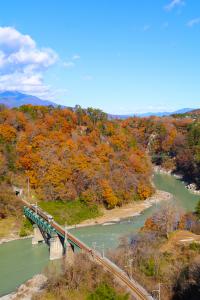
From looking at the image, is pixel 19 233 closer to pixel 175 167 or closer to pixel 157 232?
pixel 157 232

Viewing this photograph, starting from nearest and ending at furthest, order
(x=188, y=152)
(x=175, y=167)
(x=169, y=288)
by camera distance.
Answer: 1. (x=169, y=288)
2. (x=188, y=152)
3. (x=175, y=167)

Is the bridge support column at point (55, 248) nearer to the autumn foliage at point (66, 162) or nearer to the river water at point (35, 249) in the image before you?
the river water at point (35, 249)

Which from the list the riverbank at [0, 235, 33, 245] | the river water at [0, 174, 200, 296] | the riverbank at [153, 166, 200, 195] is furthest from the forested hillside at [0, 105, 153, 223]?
the riverbank at [153, 166, 200, 195]

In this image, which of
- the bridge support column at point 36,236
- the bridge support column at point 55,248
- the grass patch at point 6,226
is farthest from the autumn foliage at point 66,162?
the bridge support column at point 55,248

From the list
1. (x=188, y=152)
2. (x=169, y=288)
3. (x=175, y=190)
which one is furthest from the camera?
(x=188, y=152)

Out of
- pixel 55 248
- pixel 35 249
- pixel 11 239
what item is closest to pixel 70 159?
pixel 11 239

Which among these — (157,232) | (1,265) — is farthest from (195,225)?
(1,265)

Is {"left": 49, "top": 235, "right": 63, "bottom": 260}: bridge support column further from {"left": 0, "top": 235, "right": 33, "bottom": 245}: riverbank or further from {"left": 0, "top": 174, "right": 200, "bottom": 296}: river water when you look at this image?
{"left": 0, "top": 235, "right": 33, "bottom": 245}: riverbank
